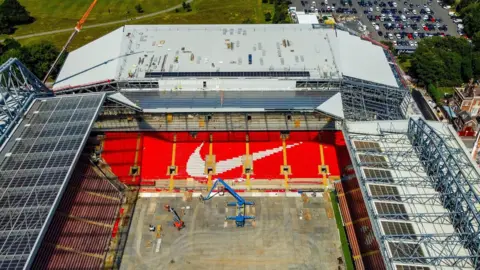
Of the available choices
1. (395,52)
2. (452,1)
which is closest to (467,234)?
(395,52)

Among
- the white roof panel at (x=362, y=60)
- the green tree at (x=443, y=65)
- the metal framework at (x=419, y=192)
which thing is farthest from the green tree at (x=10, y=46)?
the green tree at (x=443, y=65)

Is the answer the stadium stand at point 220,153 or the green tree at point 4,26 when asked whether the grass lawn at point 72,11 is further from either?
the stadium stand at point 220,153

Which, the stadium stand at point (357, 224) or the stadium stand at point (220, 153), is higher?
the stadium stand at point (220, 153)

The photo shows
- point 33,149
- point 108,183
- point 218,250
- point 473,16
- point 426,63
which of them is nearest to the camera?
point 33,149

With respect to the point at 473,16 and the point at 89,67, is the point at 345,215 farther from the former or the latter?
the point at 473,16

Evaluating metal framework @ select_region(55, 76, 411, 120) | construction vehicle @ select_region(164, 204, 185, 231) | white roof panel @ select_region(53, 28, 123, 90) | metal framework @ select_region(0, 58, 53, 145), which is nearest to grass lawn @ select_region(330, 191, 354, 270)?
metal framework @ select_region(55, 76, 411, 120)

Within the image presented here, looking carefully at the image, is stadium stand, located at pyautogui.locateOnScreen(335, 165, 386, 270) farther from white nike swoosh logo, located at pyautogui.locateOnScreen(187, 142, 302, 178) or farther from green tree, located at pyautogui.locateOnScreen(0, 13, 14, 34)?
green tree, located at pyautogui.locateOnScreen(0, 13, 14, 34)
